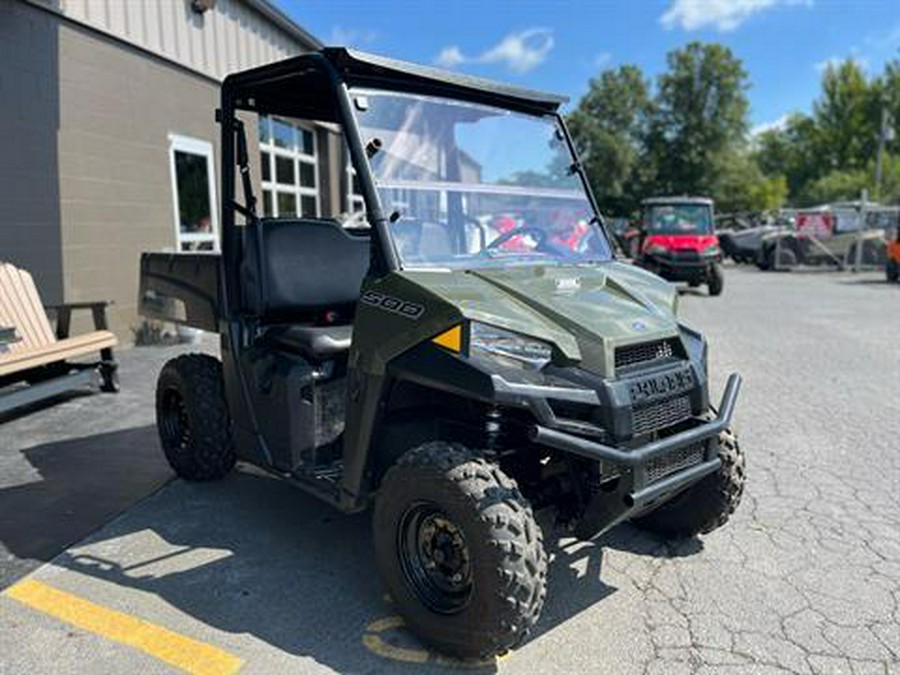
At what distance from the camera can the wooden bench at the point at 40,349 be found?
559 cm

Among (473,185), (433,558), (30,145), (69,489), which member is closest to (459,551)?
(433,558)

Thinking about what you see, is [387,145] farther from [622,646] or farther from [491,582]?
[622,646]

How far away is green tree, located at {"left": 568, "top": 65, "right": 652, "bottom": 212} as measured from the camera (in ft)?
147

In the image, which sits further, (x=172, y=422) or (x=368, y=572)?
(x=172, y=422)

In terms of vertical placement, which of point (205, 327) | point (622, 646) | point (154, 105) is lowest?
point (622, 646)

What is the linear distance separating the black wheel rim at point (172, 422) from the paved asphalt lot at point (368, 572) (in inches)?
10.0

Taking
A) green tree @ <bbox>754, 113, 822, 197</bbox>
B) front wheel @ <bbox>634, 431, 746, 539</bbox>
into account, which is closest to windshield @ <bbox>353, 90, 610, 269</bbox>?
front wheel @ <bbox>634, 431, 746, 539</bbox>

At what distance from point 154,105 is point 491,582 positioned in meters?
8.32

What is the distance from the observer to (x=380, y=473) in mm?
3080

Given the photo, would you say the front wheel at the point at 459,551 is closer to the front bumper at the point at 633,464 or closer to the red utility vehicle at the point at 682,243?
the front bumper at the point at 633,464

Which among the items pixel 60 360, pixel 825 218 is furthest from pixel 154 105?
pixel 825 218

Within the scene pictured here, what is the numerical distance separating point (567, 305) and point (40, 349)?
4.68 m

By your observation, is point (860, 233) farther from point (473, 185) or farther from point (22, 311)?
point (22, 311)

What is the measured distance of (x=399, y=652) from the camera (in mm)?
2738
